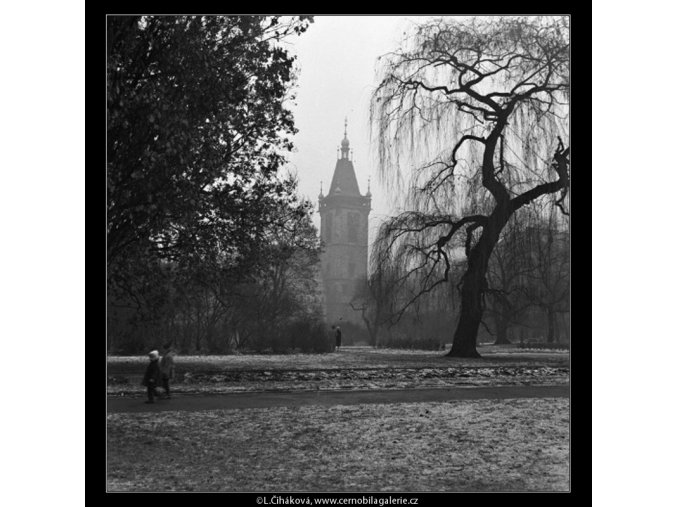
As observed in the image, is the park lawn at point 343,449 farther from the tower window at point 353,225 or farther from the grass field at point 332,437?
the tower window at point 353,225

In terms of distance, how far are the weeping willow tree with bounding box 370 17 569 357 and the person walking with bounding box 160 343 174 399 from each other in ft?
11.0

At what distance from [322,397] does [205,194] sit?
3.06 meters

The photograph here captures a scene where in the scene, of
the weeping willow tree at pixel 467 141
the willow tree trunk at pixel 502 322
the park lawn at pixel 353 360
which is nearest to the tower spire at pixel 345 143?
the weeping willow tree at pixel 467 141

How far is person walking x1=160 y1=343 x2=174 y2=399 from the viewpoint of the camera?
8461 mm

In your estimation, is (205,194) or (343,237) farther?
(343,237)

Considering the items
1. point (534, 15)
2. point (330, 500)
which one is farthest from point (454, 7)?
point (330, 500)

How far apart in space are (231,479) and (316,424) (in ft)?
4.05

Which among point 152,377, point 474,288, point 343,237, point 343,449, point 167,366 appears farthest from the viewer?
point 474,288

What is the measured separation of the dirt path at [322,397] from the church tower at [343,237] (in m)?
1.07

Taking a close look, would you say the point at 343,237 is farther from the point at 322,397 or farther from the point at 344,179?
the point at 322,397

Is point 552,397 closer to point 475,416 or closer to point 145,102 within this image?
point 475,416

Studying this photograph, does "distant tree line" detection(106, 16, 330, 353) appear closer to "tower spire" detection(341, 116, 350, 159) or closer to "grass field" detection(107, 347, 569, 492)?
"grass field" detection(107, 347, 569, 492)

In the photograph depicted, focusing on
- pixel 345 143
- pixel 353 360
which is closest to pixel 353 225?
pixel 345 143

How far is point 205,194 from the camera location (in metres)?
9.20
